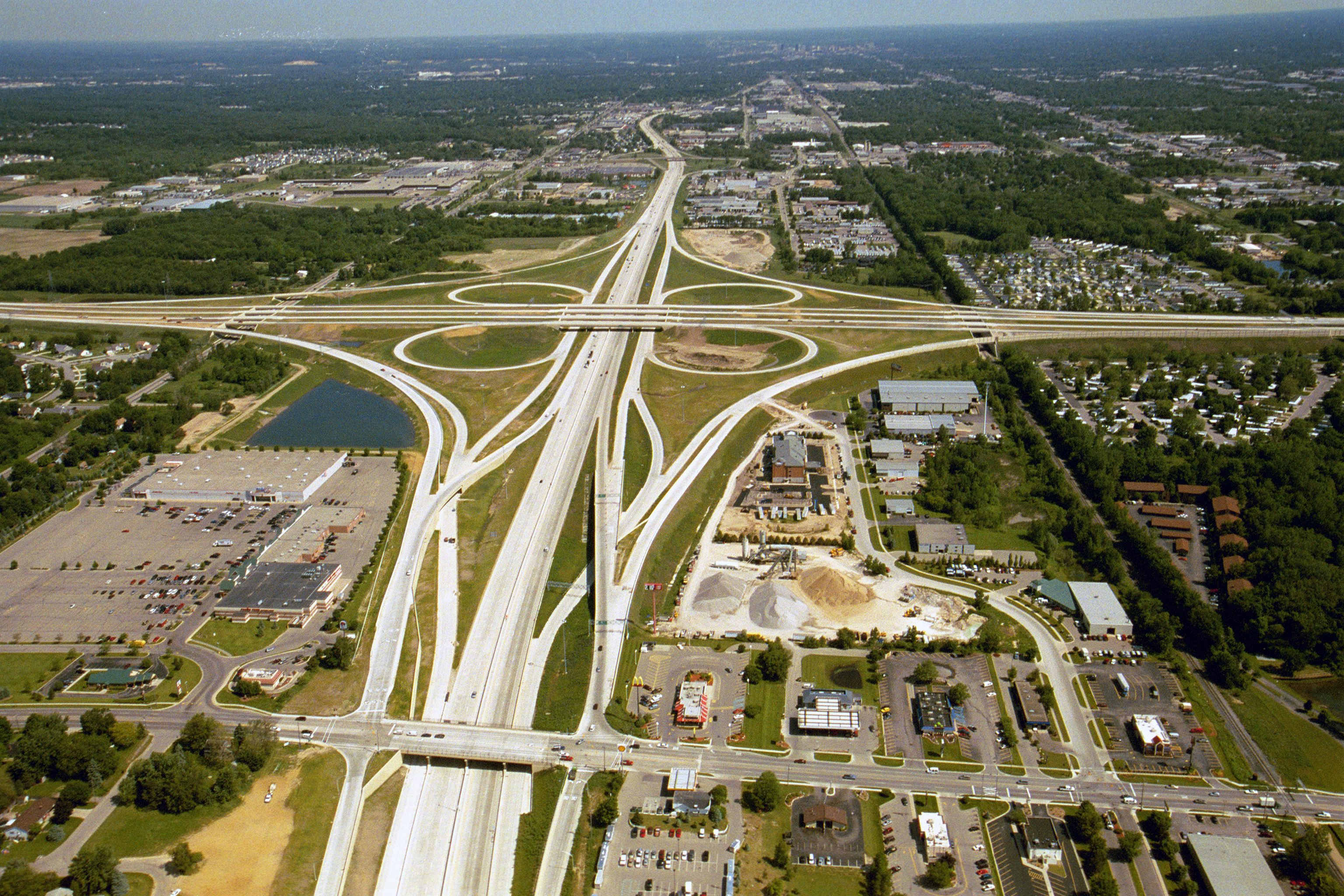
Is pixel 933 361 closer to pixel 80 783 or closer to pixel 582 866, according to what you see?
pixel 582 866

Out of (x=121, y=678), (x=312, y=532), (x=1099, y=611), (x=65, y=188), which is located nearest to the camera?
(x=121, y=678)

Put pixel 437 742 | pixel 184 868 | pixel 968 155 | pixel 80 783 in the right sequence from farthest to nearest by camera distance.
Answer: pixel 968 155 < pixel 437 742 < pixel 80 783 < pixel 184 868

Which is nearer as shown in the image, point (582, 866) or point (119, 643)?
point (582, 866)

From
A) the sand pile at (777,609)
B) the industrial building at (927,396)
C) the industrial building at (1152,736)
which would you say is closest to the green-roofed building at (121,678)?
the sand pile at (777,609)

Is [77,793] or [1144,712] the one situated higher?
[77,793]

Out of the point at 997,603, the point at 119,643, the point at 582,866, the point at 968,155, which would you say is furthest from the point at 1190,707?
the point at 968,155

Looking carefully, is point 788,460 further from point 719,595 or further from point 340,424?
point 340,424

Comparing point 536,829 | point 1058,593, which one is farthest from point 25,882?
point 1058,593
